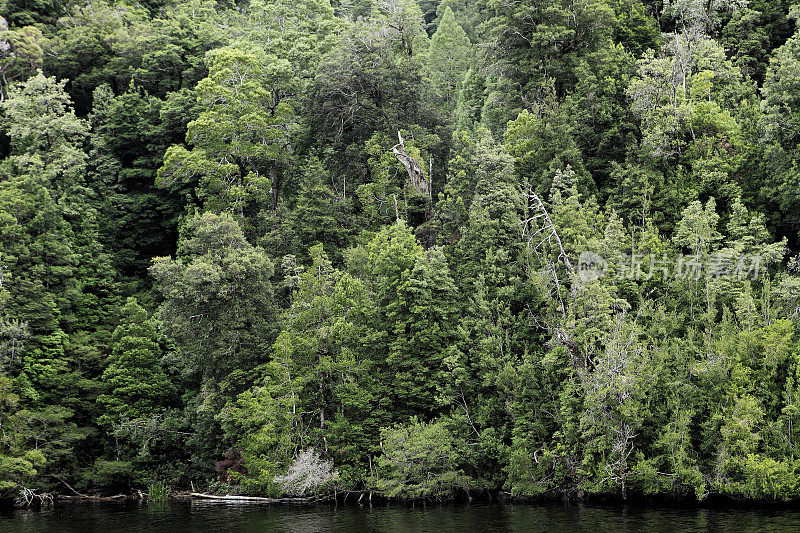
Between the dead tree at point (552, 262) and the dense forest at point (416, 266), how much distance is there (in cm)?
25

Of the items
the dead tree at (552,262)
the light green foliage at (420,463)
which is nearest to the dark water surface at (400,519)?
the light green foliage at (420,463)

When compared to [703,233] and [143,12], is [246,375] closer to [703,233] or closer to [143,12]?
[703,233]

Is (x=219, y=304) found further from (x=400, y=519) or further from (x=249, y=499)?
(x=400, y=519)

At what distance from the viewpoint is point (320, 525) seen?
102 feet

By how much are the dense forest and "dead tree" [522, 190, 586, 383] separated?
0.25 metres

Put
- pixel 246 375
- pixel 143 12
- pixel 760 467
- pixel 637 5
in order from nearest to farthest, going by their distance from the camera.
A: pixel 760 467 < pixel 246 375 < pixel 637 5 < pixel 143 12

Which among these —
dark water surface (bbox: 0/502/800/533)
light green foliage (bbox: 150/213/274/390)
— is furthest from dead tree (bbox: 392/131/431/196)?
dark water surface (bbox: 0/502/800/533)

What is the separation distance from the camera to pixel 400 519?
32.2m

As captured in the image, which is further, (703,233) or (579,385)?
(703,233)

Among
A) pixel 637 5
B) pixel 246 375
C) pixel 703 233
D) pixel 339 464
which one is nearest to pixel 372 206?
pixel 246 375

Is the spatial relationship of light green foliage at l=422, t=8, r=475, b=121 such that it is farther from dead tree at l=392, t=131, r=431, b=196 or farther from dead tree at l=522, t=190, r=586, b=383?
dead tree at l=522, t=190, r=586, b=383

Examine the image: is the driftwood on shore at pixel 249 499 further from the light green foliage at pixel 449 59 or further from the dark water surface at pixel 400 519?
the light green foliage at pixel 449 59

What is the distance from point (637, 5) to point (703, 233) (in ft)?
85.9

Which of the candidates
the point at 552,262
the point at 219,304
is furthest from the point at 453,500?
the point at 219,304
